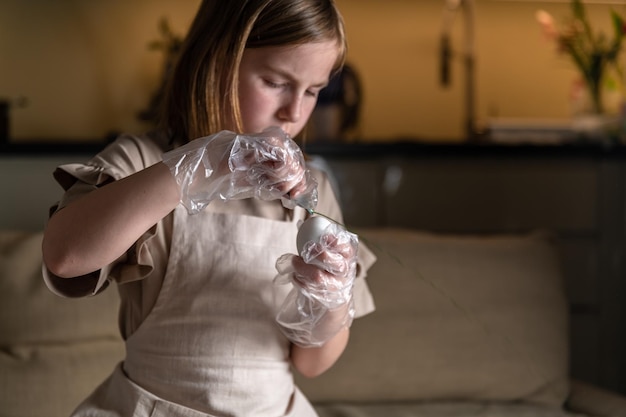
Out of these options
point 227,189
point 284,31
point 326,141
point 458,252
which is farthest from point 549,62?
point 227,189

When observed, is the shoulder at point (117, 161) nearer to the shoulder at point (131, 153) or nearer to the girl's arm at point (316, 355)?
the shoulder at point (131, 153)

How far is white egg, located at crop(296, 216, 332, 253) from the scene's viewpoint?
3.22 ft

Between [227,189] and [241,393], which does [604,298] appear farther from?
[227,189]

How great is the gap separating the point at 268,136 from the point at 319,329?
0.30 m

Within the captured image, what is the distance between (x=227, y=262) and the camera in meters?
1.10

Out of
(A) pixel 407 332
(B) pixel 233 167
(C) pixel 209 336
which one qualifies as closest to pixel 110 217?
(B) pixel 233 167

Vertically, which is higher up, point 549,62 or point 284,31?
point 284,31

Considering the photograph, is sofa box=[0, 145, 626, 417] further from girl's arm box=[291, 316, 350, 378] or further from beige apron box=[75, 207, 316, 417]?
beige apron box=[75, 207, 316, 417]

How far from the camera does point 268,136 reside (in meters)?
0.92

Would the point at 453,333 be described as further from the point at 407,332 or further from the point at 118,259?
the point at 118,259

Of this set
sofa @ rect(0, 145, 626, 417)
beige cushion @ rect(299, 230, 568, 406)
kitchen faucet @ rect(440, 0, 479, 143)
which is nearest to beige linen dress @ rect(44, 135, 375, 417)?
sofa @ rect(0, 145, 626, 417)

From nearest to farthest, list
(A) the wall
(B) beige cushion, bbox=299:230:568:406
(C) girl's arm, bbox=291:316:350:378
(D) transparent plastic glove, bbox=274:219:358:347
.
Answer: (D) transparent plastic glove, bbox=274:219:358:347, (C) girl's arm, bbox=291:316:350:378, (B) beige cushion, bbox=299:230:568:406, (A) the wall

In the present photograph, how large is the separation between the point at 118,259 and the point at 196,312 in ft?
0.38

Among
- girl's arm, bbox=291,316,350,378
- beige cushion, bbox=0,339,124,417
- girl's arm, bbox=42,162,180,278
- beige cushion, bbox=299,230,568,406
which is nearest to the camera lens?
girl's arm, bbox=42,162,180,278
